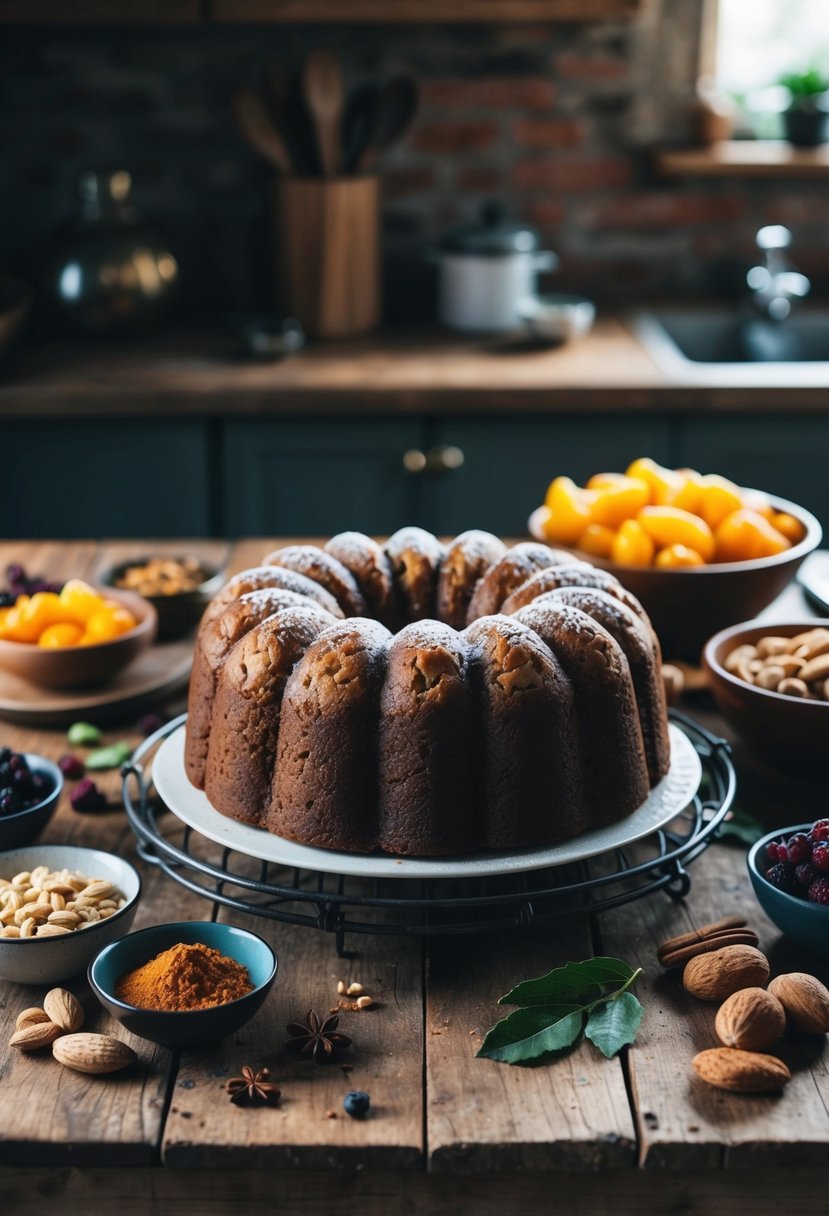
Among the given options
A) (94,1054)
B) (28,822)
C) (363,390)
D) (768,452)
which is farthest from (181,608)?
(768,452)

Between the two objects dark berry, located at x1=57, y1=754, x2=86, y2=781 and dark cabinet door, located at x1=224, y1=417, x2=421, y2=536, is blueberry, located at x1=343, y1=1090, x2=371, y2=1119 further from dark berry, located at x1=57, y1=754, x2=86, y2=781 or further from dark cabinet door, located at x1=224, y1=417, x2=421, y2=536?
dark cabinet door, located at x1=224, y1=417, x2=421, y2=536

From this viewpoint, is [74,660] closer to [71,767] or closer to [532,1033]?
[71,767]

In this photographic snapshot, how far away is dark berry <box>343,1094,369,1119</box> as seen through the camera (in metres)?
0.99

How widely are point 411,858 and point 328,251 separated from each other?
2.33 m

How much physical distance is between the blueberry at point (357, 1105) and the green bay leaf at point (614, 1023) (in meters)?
0.19

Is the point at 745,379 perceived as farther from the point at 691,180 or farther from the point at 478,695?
the point at 478,695

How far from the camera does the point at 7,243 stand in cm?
357

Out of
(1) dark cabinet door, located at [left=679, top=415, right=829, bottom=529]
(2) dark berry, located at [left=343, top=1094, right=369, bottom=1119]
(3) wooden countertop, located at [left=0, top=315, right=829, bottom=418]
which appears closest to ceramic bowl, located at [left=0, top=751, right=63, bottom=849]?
(2) dark berry, located at [left=343, top=1094, right=369, bottom=1119]

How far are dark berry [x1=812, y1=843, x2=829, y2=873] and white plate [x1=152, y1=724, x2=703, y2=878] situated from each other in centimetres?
14

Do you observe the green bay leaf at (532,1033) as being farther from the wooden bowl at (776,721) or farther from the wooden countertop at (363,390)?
the wooden countertop at (363,390)

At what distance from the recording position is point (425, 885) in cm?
→ 123

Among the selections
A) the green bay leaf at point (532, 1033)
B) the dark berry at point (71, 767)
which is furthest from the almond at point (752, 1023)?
the dark berry at point (71, 767)

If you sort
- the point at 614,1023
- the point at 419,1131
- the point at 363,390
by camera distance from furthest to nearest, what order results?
1. the point at 363,390
2. the point at 614,1023
3. the point at 419,1131

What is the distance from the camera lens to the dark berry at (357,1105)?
0.99 metres
